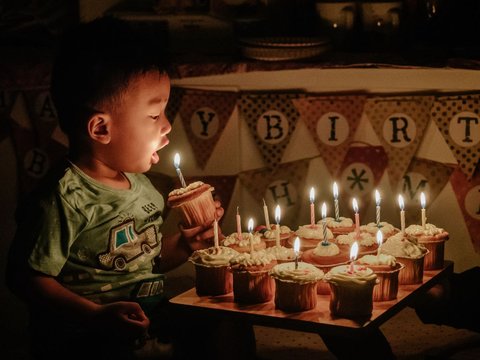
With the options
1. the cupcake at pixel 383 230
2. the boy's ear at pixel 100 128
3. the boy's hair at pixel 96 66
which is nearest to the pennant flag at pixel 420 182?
the cupcake at pixel 383 230

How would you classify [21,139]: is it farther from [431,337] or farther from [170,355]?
[431,337]

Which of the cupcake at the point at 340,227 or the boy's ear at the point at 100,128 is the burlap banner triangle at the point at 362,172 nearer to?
the cupcake at the point at 340,227

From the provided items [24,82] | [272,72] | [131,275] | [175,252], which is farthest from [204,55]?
[131,275]

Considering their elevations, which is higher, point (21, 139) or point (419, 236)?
point (21, 139)

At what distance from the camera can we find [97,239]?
3139 mm

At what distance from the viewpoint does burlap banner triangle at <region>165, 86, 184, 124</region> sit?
4480mm

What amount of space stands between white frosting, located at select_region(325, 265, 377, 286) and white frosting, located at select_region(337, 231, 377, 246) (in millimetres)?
422

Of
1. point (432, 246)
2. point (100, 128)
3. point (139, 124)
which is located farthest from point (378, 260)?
point (100, 128)

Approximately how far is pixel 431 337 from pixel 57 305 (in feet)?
7.40

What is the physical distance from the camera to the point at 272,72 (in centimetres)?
430

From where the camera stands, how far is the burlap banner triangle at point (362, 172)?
14.7 ft

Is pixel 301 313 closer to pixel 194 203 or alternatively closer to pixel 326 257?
pixel 326 257

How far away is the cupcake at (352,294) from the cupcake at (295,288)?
0.08 metres

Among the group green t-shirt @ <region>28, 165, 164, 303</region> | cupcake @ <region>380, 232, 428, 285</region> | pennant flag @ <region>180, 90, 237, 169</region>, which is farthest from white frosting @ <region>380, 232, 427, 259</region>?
pennant flag @ <region>180, 90, 237, 169</region>
